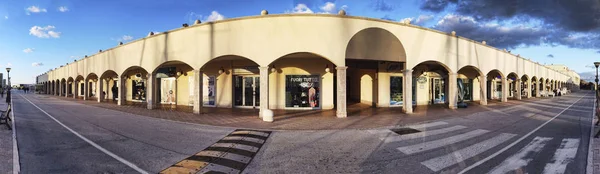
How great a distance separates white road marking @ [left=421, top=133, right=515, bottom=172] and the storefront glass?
1022cm

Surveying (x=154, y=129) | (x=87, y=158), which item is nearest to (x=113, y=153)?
(x=87, y=158)

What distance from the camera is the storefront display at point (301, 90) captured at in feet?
52.2

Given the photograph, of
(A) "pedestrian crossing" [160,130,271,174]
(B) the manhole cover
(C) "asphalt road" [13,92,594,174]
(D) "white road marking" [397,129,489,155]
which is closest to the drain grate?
(B) the manhole cover

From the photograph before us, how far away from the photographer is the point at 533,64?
31.6 meters

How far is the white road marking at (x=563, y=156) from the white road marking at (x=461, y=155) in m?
1.25

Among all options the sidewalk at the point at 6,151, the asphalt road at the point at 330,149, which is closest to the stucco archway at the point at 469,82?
the asphalt road at the point at 330,149

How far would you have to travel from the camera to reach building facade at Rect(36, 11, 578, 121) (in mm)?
12695

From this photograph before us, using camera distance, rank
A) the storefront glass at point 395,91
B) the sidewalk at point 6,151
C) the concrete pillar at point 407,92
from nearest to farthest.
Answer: the sidewalk at point 6,151 → the concrete pillar at point 407,92 → the storefront glass at point 395,91

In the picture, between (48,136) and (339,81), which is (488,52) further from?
(48,136)

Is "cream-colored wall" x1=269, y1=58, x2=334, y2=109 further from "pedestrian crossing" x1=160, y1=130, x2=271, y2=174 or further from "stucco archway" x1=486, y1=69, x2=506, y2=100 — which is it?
"stucco archway" x1=486, y1=69, x2=506, y2=100

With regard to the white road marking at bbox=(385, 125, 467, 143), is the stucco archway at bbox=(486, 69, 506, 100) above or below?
above

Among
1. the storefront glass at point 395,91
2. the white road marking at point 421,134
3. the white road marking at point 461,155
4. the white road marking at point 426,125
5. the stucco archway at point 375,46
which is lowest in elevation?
the white road marking at point 461,155

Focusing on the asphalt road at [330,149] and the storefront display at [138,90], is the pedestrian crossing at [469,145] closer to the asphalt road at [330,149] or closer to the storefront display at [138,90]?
the asphalt road at [330,149]

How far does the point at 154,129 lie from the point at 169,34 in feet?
26.1
